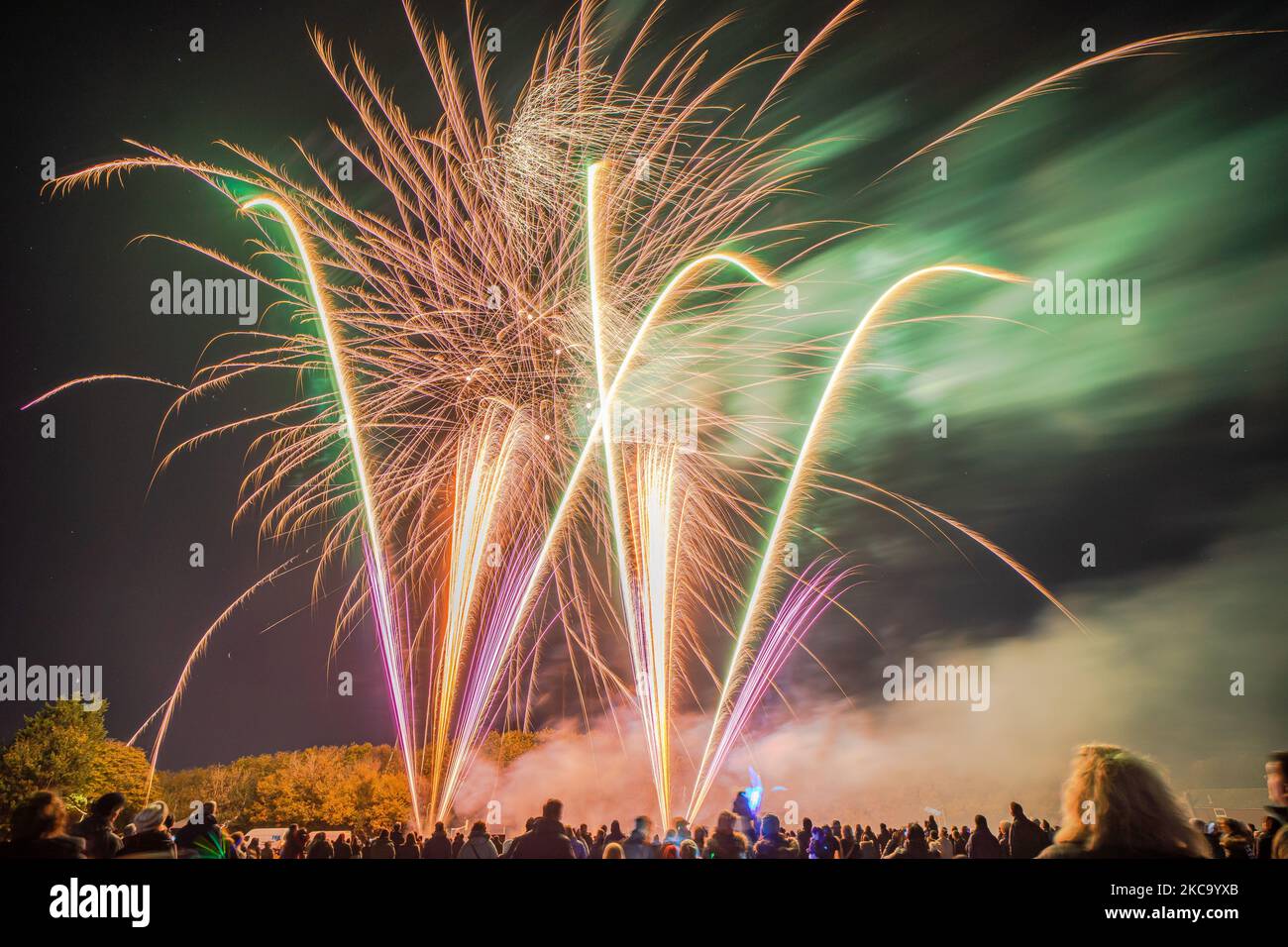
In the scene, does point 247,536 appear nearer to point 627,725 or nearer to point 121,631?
point 121,631

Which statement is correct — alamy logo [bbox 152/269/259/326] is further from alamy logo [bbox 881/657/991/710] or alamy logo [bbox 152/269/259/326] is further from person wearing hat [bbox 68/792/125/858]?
alamy logo [bbox 881/657/991/710]

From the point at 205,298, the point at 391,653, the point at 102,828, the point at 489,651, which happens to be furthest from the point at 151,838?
the point at 205,298

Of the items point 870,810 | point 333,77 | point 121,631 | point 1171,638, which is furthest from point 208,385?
point 1171,638

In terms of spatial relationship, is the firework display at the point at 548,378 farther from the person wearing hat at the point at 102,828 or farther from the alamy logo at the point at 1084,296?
the person wearing hat at the point at 102,828
